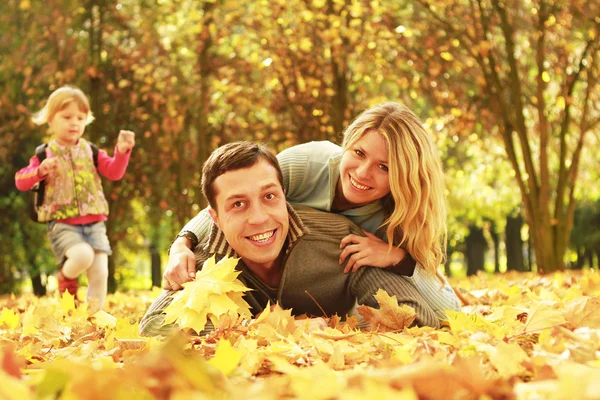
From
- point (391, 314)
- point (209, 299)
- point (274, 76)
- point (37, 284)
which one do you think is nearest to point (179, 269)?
point (209, 299)

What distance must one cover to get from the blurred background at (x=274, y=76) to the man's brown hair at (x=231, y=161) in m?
5.22

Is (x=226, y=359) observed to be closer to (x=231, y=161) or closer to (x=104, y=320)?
(x=231, y=161)

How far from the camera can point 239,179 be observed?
9.55 ft

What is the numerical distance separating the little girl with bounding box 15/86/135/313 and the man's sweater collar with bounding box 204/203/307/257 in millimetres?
1813

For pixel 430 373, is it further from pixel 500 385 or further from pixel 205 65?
pixel 205 65

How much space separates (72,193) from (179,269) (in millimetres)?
2218

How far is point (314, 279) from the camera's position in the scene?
3133mm

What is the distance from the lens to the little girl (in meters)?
4.76

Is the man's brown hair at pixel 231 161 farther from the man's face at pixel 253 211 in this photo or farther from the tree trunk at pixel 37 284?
the tree trunk at pixel 37 284

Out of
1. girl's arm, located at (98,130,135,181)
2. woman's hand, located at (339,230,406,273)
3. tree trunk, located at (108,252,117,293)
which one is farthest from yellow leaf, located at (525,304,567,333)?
tree trunk, located at (108,252,117,293)

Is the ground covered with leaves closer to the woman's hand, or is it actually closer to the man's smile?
the woman's hand

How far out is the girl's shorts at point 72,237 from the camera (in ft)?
15.9

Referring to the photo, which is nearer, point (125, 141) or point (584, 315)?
point (584, 315)

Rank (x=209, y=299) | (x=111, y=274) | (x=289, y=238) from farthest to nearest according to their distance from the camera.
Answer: (x=111, y=274) → (x=289, y=238) → (x=209, y=299)
